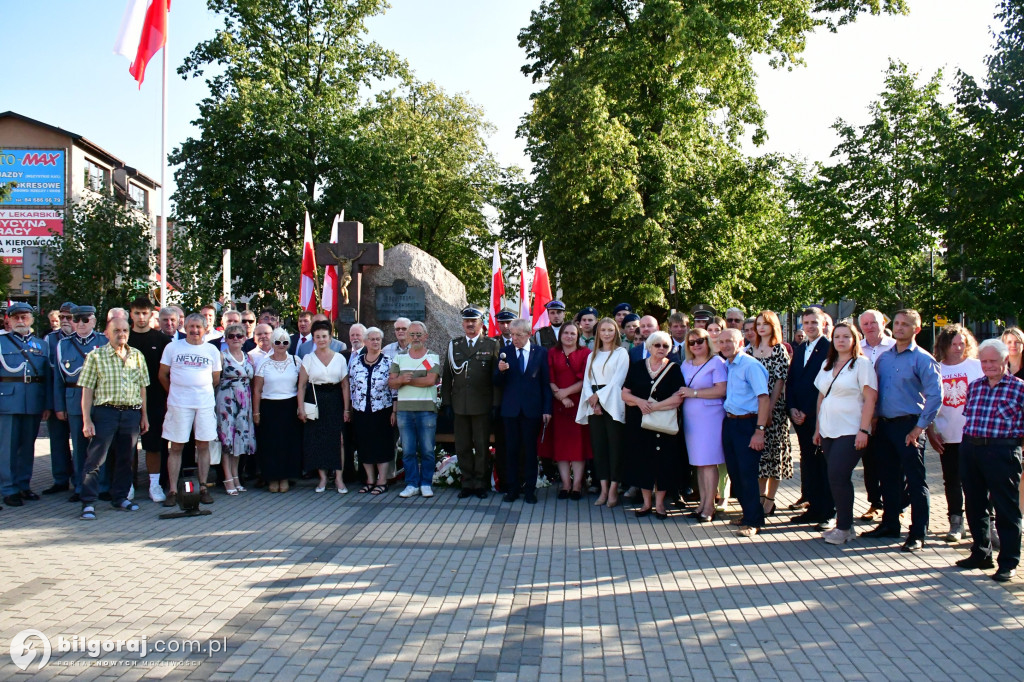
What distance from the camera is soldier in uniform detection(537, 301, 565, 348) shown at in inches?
413

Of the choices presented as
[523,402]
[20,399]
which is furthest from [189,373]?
[523,402]

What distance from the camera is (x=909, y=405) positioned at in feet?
22.6

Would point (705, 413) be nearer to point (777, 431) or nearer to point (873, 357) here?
point (777, 431)

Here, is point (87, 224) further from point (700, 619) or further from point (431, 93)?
point (431, 93)

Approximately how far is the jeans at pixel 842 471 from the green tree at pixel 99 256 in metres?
11.2

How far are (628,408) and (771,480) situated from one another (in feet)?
5.24

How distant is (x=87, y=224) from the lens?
13.7 meters

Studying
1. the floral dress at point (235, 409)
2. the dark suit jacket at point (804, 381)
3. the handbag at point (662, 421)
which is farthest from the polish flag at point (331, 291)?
the dark suit jacket at point (804, 381)

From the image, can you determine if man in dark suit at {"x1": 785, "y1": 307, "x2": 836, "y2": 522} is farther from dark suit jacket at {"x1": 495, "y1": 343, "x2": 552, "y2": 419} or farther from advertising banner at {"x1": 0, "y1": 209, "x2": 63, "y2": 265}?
advertising banner at {"x1": 0, "y1": 209, "x2": 63, "y2": 265}

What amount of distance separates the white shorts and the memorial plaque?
463 centimetres

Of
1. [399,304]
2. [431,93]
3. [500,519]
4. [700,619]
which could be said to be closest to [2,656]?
[700,619]

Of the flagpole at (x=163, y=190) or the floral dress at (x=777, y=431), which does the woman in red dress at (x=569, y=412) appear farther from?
the flagpole at (x=163, y=190)

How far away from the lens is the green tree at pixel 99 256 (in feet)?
44.4

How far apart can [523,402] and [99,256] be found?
27.9 ft
